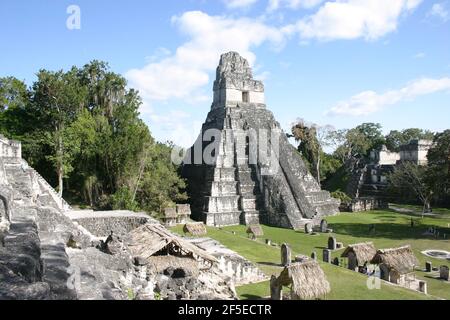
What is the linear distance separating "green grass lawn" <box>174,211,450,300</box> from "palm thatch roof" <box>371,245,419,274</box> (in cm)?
87

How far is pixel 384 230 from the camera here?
24422 mm

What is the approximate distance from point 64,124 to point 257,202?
1472 centimetres

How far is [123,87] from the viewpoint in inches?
1189

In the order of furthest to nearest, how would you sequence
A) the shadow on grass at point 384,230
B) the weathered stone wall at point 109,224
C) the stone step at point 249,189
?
the stone step at point 249,189, the shadow on grass at point 384,230, the weathered stone wall at point 109,224

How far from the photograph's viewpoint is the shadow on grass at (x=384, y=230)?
22719 millimetres

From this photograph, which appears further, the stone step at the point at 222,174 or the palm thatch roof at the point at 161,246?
the stone step at the point at 222,174

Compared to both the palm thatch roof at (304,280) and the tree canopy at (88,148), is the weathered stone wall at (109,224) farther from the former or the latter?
the palm thatch roof at (304,280)

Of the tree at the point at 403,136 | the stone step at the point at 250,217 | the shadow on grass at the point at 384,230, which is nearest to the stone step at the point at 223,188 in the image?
the stone step at the point at 250,217

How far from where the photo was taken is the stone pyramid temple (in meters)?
26.0

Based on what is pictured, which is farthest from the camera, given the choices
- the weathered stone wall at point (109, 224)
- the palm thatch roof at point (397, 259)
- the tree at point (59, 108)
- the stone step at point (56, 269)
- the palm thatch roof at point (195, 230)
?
the tree at point (59, 108)

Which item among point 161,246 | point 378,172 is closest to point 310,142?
point 378,172

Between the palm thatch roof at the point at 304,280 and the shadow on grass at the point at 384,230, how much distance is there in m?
11.9

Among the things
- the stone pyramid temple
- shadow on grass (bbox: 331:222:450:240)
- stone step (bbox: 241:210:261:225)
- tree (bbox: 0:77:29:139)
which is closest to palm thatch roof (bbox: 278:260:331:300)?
shadow on grass (bbox: 331:222:450:240)
